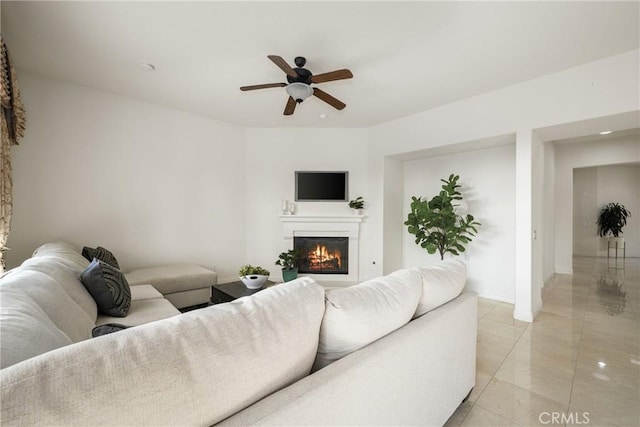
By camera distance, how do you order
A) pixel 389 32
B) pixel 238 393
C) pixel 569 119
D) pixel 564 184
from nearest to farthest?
pixel 238 393 → pixel 389 32 → pixel 569 119 → pixel 564 184

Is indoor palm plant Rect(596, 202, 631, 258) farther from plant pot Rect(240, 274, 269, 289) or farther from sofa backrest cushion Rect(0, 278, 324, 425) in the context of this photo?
sofa backrest cushion Rect(0, 278, 324, 425)

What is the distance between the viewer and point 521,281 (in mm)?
2986

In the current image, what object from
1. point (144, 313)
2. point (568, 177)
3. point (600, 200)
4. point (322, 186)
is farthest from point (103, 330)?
point (600, 200)

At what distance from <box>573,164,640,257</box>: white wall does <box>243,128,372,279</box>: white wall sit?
6450 millimetres

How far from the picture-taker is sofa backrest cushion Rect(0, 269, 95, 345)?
3.73ft

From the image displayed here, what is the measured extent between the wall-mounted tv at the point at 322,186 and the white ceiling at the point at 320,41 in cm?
160

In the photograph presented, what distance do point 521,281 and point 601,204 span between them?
6476 mm

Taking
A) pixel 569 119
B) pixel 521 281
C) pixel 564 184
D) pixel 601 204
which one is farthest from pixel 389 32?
pixel 601 204

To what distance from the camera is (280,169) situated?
182 inches

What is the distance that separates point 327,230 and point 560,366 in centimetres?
317

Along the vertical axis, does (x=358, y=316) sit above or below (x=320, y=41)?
below

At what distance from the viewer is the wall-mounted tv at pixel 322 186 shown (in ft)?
15.1

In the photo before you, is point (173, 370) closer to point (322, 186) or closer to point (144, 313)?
point (144, 313)

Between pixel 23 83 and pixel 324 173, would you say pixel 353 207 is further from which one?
pixel 23 83
